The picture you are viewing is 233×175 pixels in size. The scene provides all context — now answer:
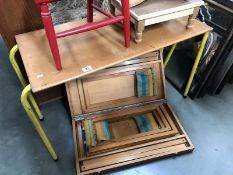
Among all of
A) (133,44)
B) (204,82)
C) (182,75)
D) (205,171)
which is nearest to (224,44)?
(204,82)

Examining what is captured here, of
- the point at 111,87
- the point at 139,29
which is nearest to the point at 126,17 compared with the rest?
the point at 139,29

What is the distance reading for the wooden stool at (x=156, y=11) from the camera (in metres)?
0.98

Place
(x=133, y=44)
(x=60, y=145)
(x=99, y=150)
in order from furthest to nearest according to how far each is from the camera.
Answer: (x=60, y=145) < (x=99, y=150) < (x=133, y=44)

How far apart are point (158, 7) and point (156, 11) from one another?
0.05 meters

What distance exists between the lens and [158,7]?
102 centimetres

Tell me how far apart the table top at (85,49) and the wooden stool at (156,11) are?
0.09 m

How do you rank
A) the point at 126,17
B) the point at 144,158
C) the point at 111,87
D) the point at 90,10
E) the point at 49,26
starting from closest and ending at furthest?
the point at 49,26 → the point at 126,17 → the point at 90,10 → the point at 144,158 → the point at 111,87

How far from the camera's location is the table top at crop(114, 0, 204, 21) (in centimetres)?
97

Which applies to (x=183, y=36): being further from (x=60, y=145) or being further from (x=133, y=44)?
(x=60, y=145)

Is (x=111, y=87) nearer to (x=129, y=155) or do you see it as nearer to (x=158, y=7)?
(x=129, y=155)

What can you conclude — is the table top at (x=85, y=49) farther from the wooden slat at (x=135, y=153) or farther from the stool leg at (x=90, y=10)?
the wooden slat at (x=135, y=153)

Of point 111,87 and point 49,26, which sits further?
point 111,87

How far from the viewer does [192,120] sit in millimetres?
1532

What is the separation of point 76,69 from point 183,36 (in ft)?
1.94
